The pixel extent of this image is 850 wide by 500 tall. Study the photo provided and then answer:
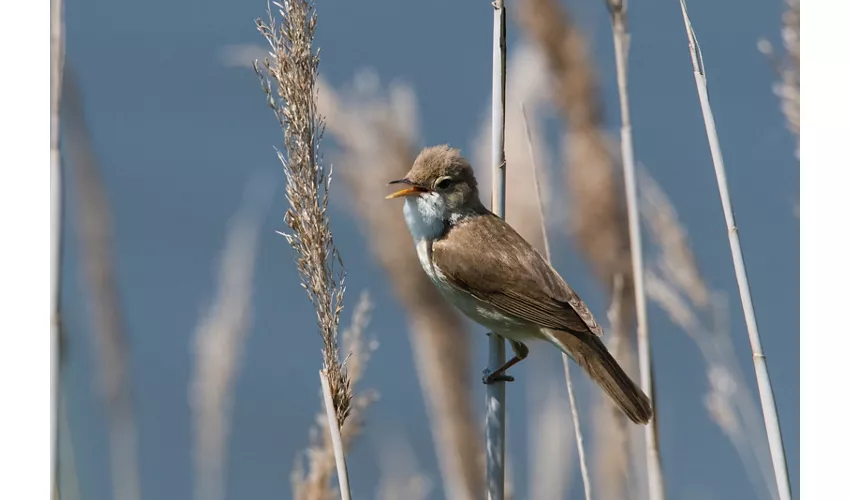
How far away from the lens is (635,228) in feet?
6.55

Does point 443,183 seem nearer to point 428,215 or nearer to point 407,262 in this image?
point 428,215

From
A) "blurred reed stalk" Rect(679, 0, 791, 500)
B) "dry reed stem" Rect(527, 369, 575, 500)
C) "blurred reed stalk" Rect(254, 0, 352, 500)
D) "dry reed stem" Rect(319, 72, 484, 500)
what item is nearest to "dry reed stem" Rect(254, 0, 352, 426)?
"blurred reed stalk" Rect(254, 0, 352, 500)

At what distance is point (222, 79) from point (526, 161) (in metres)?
3.27

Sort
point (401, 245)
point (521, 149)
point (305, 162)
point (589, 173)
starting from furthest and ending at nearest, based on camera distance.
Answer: point (521, 149) → point (589, 173) → point (401, 245) → point (305, 162)

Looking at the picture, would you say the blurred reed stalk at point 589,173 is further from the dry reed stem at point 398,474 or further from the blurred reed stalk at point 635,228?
the blurred reed stalk at point 635,228

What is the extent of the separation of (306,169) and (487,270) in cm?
72

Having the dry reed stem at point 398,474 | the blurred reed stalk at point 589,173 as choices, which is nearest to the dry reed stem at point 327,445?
the dry reed stem at point 398,474

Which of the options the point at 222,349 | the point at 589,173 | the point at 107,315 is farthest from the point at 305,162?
the point at 589,173

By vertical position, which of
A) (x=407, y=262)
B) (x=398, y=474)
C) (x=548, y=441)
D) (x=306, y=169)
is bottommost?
(x=398, y=474)

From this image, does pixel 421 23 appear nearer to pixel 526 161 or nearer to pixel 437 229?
pixel 526 161

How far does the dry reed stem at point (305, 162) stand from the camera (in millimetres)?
1595

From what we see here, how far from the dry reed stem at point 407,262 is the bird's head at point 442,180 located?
0.30m

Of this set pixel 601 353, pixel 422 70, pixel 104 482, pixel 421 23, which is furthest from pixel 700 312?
pixel 422 70

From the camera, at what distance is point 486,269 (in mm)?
2205
